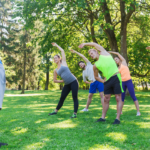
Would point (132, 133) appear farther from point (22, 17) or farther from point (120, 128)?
point (22, 17)

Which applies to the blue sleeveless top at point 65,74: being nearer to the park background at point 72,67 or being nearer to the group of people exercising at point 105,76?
the group of people exercising at point 105,76

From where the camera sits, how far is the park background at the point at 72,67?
3.89 m

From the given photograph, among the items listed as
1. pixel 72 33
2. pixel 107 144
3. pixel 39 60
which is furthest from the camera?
pixel 39 60

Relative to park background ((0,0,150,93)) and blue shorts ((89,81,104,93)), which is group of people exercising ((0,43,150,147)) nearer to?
blue shorts ((89,81,104,93))

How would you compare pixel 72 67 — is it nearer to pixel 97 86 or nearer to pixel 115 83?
pixel 97 86

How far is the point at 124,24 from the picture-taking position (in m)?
15.5

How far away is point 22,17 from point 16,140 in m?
13.4

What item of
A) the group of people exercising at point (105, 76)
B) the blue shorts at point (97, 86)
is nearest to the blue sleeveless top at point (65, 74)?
the group of people exercising at point (105, 76)

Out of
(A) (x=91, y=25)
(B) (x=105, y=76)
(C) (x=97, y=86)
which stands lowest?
(C) (x=97, y=86)

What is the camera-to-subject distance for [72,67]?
88.8ft

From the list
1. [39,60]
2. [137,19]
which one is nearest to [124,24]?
[137,19]

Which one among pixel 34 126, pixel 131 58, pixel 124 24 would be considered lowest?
pixel 34 126

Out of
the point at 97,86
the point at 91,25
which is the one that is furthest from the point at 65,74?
the point at 91,25

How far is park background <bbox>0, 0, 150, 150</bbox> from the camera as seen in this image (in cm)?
389
